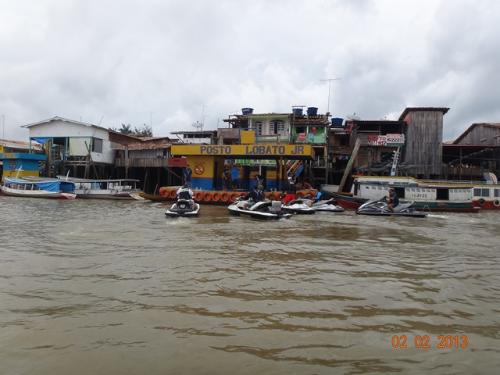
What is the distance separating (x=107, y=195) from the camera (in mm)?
30000

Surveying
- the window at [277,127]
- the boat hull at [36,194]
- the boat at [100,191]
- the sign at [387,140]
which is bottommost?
the boat hull at [36,194]

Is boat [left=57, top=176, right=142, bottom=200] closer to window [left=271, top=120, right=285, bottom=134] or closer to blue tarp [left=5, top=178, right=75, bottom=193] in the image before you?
blue tarp [left=5, top=178, right=75, bottom=193]

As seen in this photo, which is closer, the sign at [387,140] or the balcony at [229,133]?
the sign at [387,140]

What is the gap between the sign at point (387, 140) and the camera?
3184 centimetres

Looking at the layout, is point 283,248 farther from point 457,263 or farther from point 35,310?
point 35,310

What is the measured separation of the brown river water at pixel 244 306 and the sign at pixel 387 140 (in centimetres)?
2145

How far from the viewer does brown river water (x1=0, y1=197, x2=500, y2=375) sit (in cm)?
416

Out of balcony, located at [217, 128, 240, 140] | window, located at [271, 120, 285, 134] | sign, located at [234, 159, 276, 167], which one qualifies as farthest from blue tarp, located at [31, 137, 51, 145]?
window, located at [271, 120, 285, 134]

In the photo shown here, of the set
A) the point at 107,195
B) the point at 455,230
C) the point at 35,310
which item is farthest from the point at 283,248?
the point at 107,195

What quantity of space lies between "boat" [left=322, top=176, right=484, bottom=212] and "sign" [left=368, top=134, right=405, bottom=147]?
655 cm

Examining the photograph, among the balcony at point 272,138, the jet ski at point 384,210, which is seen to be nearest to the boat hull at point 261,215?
the jet ski at point 384,210

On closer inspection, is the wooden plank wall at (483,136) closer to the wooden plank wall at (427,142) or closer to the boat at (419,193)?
the wooden plank wall at (427,142)

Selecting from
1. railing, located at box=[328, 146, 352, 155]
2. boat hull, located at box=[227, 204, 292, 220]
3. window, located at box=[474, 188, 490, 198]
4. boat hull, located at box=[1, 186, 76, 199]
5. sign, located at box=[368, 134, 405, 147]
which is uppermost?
sign, located at box=[368, 134, 405, 147]
